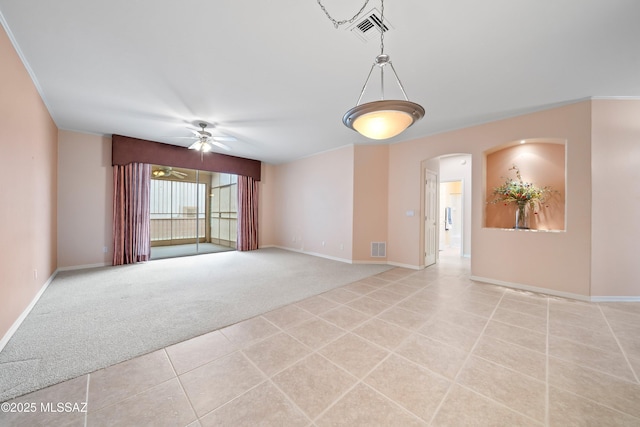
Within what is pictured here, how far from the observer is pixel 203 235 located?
27.7 feet

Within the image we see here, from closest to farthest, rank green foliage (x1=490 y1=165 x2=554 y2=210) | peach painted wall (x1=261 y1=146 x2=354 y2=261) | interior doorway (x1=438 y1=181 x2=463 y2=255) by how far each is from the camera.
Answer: green foliage (x1=490 y1=165 x2=554 y2=210)
peach painted wall (x1=261 y1=146 x2=354 y2=261)
interior doorway (x1=438 y1=181 x2=463 y2=255)

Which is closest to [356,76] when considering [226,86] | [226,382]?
[226,86]

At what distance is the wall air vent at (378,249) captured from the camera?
5.44 metres

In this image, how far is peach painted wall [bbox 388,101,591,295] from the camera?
3264 millimetres

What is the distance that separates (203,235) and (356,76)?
25.5ft

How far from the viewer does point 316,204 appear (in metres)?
6.44

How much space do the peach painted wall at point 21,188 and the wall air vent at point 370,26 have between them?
3097 millimetres

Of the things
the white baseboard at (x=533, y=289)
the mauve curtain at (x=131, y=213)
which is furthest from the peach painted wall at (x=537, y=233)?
the mauve curtain at (x=131, y=213)

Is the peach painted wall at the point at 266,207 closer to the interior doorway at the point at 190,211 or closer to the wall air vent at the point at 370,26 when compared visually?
the interior doorway at the point at 190,211

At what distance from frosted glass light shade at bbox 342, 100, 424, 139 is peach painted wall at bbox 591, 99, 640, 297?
3.58 metres

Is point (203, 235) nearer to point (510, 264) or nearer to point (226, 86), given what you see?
point (226, 86)

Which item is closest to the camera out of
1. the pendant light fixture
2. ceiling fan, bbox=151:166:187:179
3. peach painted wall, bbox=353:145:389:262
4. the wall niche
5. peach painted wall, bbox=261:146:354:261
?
the pendant light fixture

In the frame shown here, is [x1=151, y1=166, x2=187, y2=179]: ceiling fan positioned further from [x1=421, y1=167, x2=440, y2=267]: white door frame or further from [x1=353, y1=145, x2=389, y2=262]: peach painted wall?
[x1=421, y1=167, x2=440, y2=267]: white door frame

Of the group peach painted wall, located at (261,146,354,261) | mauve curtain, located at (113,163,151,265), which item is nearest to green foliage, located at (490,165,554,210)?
peach painted wall, located at (261,146,354,261)
